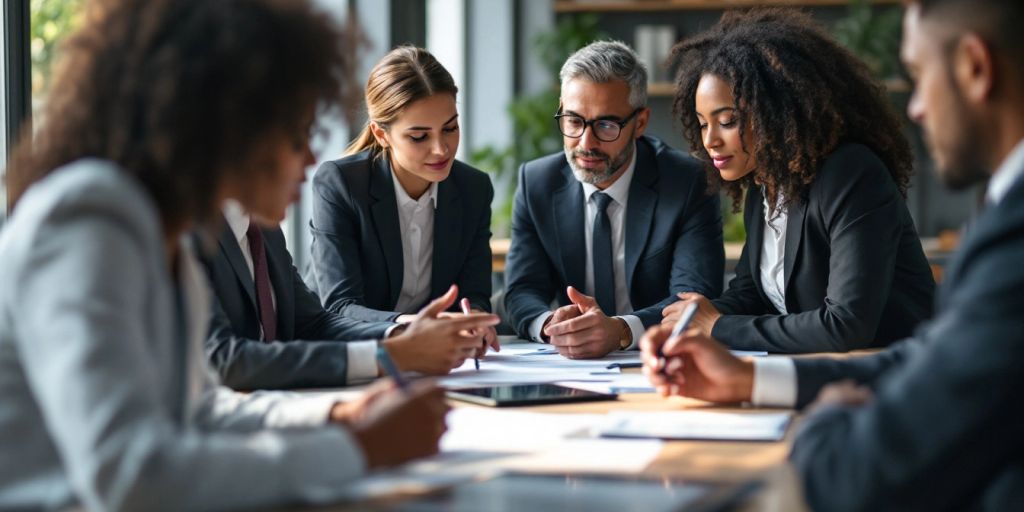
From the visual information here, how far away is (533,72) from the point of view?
836 centimetres

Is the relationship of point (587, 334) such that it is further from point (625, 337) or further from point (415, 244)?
point (415, 244)

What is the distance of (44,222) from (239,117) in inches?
8.8

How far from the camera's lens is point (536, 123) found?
7.55 m

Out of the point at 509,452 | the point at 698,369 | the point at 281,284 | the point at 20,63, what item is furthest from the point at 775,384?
the point at 20,63

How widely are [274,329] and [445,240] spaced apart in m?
0.95

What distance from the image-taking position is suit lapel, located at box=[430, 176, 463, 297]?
11.5 feet

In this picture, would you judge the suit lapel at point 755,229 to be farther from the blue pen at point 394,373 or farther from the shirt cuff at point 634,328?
the blue pen at point 394,373

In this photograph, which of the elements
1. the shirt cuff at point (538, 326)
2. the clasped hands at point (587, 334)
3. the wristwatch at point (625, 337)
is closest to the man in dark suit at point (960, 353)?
the clasped hands at point (587, 334)

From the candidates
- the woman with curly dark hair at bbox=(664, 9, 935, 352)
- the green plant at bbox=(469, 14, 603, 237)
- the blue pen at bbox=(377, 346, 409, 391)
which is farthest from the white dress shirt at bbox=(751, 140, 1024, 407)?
the green plant at bbox=(469, 14, 603, 237)

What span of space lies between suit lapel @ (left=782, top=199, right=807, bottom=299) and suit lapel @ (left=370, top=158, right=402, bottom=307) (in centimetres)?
112

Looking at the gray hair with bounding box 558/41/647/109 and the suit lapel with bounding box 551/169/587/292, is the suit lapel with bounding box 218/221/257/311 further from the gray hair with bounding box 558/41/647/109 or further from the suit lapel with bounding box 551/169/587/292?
the gray hair with bounding box 558/41/647/109

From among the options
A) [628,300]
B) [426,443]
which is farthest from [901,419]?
[628,300]

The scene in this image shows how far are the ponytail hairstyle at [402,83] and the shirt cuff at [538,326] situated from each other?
0.71 metres

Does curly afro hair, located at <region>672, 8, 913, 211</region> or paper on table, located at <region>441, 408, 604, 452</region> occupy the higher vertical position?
curly afro hair, located at <region>672, 8, 913, 211</region>
